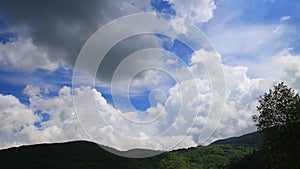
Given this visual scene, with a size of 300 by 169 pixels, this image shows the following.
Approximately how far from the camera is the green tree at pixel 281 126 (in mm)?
35156

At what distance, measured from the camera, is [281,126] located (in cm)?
3641

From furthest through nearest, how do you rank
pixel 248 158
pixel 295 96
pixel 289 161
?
pixel 248 158 < pixel 295 96 < pixel 289 161

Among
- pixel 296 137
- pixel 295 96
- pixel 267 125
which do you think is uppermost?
pixel 295 96

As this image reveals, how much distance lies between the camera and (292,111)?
3578cm

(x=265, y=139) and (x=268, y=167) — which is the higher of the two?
(x=265, y=139)

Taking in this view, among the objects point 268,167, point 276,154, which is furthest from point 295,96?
point 268,167

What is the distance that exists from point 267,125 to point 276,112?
6.75 feet

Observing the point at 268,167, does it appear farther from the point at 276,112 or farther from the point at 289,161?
the point at 276,112

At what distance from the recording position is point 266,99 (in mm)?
38438

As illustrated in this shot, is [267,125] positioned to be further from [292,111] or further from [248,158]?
[248,158]

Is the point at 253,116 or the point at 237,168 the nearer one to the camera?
the point at 253,116

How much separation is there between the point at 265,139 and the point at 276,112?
150 inches

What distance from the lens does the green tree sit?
115 feet

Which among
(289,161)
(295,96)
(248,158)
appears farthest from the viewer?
(248,158)
